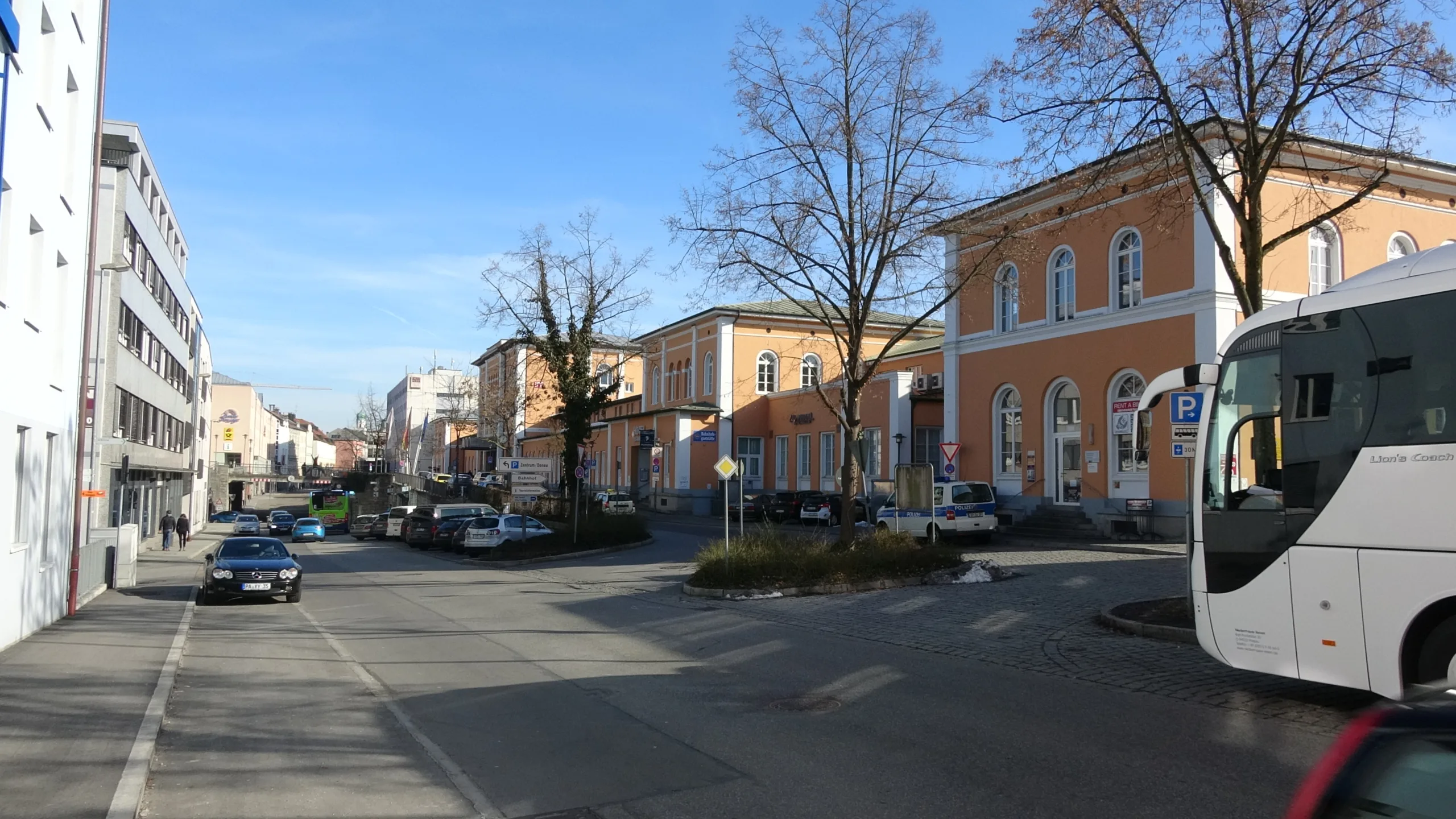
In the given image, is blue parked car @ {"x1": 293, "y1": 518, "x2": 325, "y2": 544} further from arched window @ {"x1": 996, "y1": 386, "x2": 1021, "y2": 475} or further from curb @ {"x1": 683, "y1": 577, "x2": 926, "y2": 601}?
curb @ {"x1": 683, "y1": 577, "x2": 926, "y2": 601}

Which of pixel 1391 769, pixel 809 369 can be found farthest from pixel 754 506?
pixel 1391 769

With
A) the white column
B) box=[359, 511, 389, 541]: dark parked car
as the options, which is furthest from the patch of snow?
box=[359, 511, 389, 541]: dark parked car

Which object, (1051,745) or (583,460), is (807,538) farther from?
(583,460)

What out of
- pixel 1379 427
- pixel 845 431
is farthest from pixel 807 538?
pixel 1379 427

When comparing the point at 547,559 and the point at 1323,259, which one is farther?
the point at 547,559

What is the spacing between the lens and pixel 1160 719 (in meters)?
7.88

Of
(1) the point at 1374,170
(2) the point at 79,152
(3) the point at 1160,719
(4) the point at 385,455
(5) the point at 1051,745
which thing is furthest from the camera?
(4) the point at 385,455

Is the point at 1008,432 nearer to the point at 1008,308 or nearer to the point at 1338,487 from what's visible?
the point at 1008,308

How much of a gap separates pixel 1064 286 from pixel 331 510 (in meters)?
47.9

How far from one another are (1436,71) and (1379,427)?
22.9 feet

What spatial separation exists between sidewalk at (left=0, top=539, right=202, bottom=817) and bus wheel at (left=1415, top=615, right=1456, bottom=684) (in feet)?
26.8

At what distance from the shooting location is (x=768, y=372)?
58.4 metres

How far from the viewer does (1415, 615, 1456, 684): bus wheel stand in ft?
21.2

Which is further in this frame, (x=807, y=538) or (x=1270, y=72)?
(x=807, y=538)
